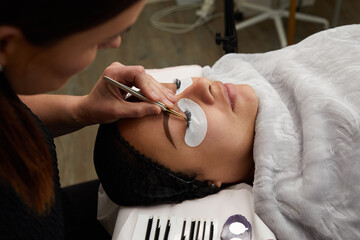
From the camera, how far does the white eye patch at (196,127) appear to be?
37.8 inches

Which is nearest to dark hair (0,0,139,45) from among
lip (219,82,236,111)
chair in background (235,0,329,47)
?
lip (219,82,236,111)

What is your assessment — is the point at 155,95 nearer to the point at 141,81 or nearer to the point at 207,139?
the point at 141,81

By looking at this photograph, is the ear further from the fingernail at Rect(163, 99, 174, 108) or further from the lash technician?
the fingernail at Rect(163, 99, 174, 108)

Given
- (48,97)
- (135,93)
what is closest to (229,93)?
(135,93)

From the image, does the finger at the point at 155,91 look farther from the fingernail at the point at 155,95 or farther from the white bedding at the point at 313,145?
the white bedding at the point at 313,145

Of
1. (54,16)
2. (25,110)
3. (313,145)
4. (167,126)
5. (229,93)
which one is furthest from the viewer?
(229,93)

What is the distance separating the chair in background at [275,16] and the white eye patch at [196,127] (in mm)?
1736

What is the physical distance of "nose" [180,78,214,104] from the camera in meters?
1.01

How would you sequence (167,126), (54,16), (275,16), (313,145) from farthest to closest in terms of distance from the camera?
(275,16) → (167,126) → (313,145) → (54,16)

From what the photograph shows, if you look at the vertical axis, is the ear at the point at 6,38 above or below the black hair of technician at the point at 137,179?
above

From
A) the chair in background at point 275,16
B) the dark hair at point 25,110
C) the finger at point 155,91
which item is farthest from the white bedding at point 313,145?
the chair in background at point 275,16

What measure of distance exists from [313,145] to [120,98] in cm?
50

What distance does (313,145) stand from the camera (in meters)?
0.86

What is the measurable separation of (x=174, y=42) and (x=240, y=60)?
1.65 meters
